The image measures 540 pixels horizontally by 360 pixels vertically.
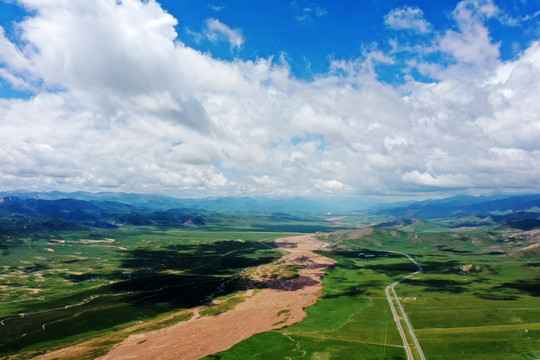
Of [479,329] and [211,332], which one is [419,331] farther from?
[211,332]

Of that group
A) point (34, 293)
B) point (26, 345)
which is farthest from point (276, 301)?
point (34, 293)

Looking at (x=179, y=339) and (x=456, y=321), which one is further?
(x=456, y=321)

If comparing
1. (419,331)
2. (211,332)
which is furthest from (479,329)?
(211,332)

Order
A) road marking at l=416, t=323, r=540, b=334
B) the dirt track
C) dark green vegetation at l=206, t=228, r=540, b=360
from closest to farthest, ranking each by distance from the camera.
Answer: dark green vegetation at l=206, t=228, r=540, b=360
the dirt track
road marking at l=416, t=323, r=540, b=334

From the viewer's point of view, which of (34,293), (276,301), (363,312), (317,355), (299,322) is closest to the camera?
(317,355)

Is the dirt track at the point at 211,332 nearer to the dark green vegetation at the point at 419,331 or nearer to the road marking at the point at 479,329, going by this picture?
the dark green vegetation at the point at 419,331

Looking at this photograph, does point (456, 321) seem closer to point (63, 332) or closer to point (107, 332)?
point (107, 332)

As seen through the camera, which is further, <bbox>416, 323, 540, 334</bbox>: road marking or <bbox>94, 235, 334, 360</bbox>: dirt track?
<bbox>416, 323, 540, 334</bbox>: road marking

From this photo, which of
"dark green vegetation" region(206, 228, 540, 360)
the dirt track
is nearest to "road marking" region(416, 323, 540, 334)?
"dark green vegetation" region(206, 228, 540, 360)

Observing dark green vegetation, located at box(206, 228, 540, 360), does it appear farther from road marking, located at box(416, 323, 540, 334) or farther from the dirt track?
the dirt track

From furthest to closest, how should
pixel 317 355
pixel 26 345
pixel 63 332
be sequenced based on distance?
pixel 63 332
pixel 26 345
pixel 317 355

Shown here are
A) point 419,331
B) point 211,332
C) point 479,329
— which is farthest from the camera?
point 211,332
